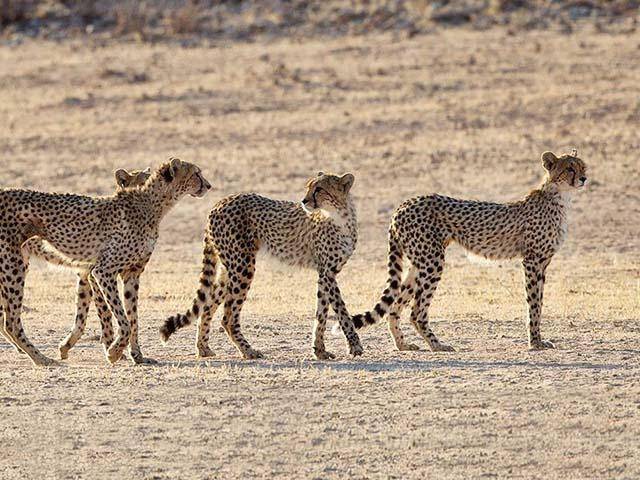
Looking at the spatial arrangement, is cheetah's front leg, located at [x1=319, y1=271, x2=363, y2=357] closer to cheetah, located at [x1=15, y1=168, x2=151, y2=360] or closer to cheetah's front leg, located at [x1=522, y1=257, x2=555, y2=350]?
cheetah's front leg, located at [x1=522, y1=257, x2=555, y2=350]

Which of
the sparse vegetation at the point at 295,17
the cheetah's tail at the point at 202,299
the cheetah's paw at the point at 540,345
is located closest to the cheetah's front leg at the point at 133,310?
the cheetah's tail at the point at 202,299

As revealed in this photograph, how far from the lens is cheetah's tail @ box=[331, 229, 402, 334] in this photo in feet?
34.7

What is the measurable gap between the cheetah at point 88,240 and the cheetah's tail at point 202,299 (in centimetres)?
32

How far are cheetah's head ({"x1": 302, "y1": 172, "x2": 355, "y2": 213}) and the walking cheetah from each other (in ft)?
1.76

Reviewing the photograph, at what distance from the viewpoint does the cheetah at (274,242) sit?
10445mm

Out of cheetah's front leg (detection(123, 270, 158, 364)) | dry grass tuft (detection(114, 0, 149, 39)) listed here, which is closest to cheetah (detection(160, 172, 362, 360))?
cheetah's front leg (detection(123, 270, 158, 364))

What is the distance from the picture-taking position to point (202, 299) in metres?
10.7

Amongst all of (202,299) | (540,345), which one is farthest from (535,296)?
(202,299)

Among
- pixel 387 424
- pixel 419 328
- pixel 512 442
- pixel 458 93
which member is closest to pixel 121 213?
pixel 419 328

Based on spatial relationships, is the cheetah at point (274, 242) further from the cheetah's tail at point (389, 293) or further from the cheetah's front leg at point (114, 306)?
the cheetah's front leg at point (114, 306)

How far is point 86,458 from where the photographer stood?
7.90 meters

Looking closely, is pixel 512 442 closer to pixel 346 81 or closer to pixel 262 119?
pixel 262 119

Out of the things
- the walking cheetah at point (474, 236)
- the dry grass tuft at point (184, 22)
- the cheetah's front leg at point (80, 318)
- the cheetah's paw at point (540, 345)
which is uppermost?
the dry grass tuft at point (184, 22)

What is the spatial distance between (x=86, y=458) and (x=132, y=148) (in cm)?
1469
